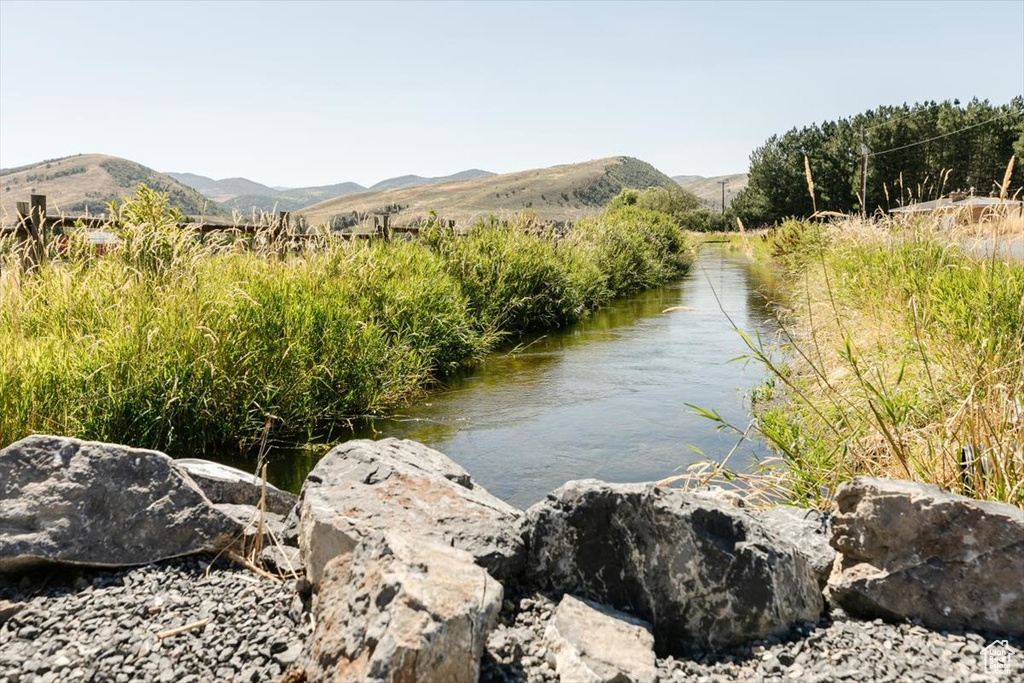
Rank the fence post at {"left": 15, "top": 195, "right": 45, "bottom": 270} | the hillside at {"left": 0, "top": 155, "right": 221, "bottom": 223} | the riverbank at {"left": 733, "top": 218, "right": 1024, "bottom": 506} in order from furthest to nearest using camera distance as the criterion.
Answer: the hillside at {"left": 0, "top": 155, "right": 221, "bottom": 223} → the fence post at {"left": 15, "top": 195, "right": 45, "bottom": 270} → the riverbank at {"left": 733, "top": 218, "right": 1024, "bottom": 506}

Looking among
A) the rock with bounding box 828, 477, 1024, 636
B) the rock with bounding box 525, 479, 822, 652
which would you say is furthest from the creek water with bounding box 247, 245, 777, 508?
the rock with bounding box 828, 477, 1024, 636

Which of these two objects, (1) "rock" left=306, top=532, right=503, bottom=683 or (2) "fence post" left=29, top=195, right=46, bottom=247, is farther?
(2) "fence post" left=29, top=195, right=46, bottom=247

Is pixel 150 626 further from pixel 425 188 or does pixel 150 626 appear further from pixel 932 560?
pixel 425 188

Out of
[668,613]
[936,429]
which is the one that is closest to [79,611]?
[668,613]

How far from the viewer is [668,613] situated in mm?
2734

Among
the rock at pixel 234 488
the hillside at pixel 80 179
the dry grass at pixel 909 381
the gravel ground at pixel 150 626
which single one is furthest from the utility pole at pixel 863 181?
the hillside at pixel 80 179

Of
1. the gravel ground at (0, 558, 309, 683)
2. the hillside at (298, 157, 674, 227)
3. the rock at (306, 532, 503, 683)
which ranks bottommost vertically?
the gravel ground at (0, 558, 309, 683)

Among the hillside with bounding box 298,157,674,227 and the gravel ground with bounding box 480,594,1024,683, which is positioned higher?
the hillside with bounding box 298,157,674,227

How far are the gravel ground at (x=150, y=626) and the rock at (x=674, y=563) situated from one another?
95 centimetres

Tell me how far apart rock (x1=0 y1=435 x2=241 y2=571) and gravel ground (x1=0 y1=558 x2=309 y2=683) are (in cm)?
8

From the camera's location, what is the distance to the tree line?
55281 mm

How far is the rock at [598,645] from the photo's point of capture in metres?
2.33

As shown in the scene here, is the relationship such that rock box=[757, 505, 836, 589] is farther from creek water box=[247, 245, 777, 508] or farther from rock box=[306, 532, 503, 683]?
rock box=[306, 532, 503, 683]

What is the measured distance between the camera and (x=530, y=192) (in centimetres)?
11994
